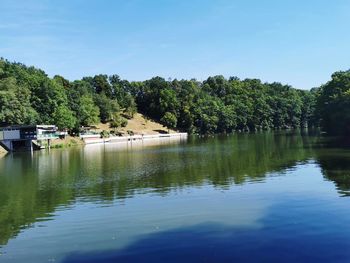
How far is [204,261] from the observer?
52.9 feet

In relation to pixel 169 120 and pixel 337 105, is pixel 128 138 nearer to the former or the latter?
pixel 169 120

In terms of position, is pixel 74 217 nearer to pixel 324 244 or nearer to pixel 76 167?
pixel 324 244

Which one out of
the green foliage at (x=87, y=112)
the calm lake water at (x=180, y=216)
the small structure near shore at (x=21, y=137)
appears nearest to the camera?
the calm lake water at (x=180, y=216)

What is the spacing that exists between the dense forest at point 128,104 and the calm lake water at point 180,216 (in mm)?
61137

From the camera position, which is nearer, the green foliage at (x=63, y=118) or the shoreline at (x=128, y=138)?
the green foliage at (x=63, y=118)

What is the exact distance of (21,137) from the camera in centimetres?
9188

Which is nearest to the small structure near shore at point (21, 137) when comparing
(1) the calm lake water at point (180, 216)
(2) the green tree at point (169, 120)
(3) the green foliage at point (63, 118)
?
(3) the green foliage at point (63, 118)

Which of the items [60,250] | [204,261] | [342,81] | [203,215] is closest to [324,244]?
[204,261]

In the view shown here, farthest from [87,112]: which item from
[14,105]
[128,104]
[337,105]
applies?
[337,105]

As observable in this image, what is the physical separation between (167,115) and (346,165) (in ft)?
421

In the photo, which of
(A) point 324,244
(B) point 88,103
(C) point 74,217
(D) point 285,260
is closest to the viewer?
(D) point 285,260

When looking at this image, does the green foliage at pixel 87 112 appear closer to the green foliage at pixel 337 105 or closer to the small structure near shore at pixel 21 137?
the small structure near shore at pixel 21 137

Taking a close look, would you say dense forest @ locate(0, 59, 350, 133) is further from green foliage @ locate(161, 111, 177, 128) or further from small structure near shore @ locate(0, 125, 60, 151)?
small structure near shore @ locate(0, 125, 60, 151)

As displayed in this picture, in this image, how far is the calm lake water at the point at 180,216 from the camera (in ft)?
57.0
